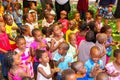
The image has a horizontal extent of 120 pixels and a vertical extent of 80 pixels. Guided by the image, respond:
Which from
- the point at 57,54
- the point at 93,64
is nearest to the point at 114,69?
the point at 93,64

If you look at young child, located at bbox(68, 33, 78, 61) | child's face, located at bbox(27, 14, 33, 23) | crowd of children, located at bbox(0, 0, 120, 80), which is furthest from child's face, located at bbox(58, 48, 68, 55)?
child's face, located at bbox(27, 14, 33, 23)

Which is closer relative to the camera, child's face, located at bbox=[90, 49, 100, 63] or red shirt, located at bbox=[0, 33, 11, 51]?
child's face, located at bbox=[90, 49, 100, 63]

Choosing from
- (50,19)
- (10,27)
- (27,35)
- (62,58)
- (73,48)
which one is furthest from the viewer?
(50,19)

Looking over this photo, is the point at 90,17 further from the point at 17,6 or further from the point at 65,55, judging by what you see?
the point at 65,55

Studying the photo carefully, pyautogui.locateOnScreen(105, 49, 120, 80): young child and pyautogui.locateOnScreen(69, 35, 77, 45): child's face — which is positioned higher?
pyautogui.locateOnScreen(69, 35, 77, 45): child's face

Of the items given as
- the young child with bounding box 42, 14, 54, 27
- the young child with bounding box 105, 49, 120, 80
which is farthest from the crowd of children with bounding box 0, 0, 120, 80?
the young child with bounding box 42, 14, 54, 27

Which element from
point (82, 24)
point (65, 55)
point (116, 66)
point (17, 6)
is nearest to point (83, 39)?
point (82, 24)

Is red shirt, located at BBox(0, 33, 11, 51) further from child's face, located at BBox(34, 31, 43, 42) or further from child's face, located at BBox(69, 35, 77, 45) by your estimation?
child's face, located at BBox(69, 35, 77, 45)

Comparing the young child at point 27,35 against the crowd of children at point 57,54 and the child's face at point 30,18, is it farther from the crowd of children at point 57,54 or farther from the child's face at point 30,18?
the child's face at point 30,18

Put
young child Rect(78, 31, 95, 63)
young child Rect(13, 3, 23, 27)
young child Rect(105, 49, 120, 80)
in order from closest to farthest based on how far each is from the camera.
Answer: young child Rect(105, 49, 120, 80) → young child Rect(78, 31, 95, 63) → young child Rect(13, 3, 23, 27)

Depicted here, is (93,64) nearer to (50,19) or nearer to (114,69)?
(114,69)

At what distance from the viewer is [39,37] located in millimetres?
5648

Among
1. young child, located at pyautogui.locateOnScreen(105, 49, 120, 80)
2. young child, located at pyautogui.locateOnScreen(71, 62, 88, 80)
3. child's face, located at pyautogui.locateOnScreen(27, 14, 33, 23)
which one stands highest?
child's face, located at pyautogui.locateOnScreen(27, 14, 33, 23)

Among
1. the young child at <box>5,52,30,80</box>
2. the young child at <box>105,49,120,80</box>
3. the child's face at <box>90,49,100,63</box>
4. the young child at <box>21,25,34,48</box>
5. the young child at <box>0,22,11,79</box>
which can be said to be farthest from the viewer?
the young child at <box>21,25,34,48</box>
